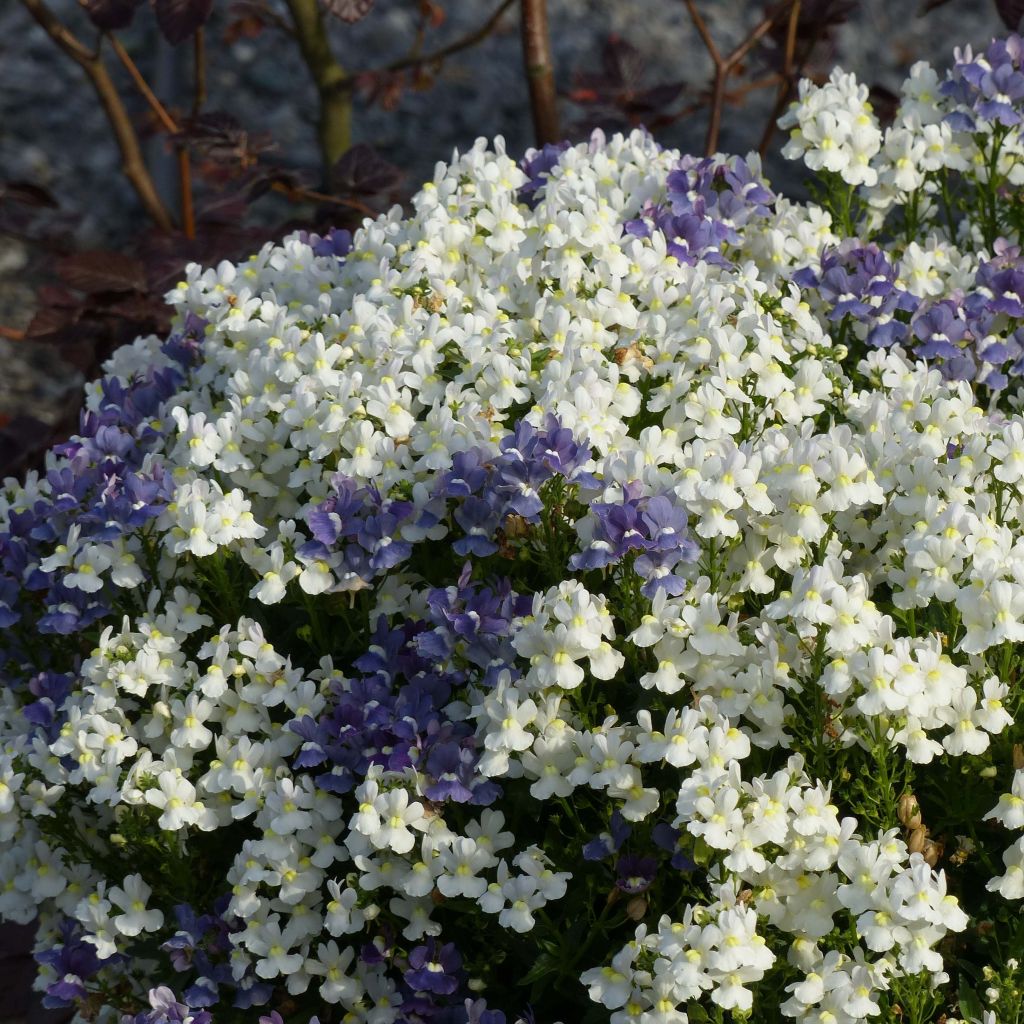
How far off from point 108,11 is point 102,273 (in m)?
0.66

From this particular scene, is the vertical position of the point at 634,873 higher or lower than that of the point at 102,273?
lower

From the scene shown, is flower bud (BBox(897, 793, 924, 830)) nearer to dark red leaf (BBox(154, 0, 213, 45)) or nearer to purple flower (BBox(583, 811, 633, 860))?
purple flower (BBox(583, 811, 633, 860))

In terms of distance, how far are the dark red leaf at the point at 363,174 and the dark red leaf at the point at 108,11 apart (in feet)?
2.11

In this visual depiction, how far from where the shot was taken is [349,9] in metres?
3.45

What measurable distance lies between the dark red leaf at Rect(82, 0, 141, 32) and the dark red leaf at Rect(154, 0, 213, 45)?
3.7 inches

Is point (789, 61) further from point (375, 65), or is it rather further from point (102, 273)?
point (375, 65)

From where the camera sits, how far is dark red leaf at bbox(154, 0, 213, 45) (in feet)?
11.7

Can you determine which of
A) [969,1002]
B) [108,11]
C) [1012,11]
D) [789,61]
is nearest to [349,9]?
[108,11]

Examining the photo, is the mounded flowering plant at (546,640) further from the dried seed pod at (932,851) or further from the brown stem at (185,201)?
the brown stem at (185,201)

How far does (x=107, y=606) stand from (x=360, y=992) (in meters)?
0.87

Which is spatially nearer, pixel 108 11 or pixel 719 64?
pixel 108 11

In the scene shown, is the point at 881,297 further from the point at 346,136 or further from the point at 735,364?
the point at 346,136

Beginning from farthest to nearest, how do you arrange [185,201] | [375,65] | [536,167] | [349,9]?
[375,65] < [185,201] < [349,9] < [536,167]

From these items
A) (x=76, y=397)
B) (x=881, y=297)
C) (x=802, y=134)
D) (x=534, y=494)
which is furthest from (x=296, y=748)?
(x=76, y=397)
